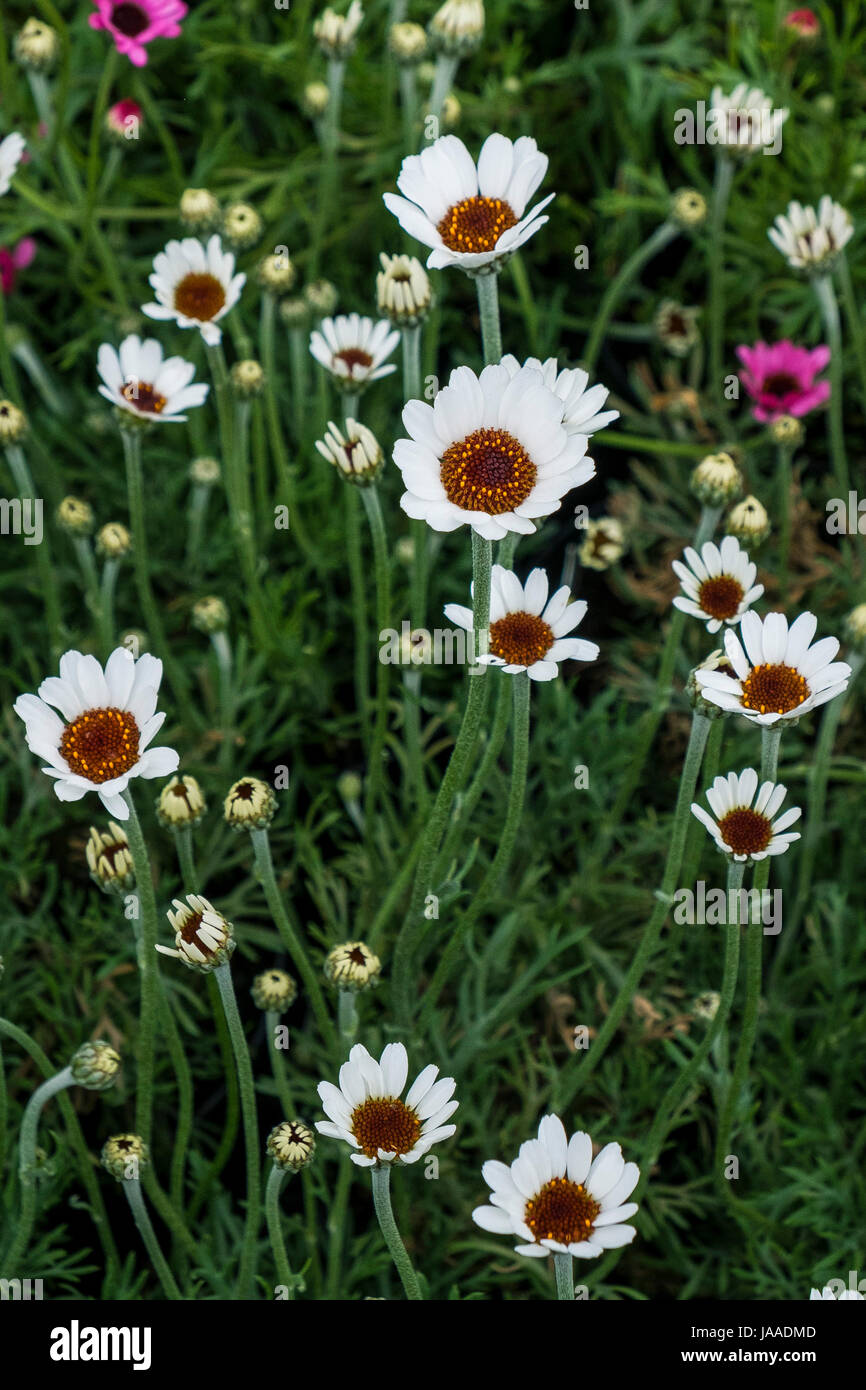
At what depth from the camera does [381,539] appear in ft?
4.34

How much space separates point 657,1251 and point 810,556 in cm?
91

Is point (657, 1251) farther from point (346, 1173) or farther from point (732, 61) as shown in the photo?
point (732, 61)

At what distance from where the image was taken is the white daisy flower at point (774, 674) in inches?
42.5

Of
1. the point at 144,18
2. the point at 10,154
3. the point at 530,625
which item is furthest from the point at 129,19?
the point at 530,625

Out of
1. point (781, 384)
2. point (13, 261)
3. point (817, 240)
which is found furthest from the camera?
point (13, 261)

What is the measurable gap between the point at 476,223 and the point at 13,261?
41.3 inches

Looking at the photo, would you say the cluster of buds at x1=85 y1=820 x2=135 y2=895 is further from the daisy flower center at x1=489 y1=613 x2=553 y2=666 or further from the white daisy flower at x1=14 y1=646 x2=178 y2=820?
the daisy flower center at x1=489 y1=613 x2=553 y2=666

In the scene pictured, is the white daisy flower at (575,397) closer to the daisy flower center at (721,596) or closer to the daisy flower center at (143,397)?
the daisy flower center at (721,596)

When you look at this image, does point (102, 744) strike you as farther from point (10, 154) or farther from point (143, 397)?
point (10, 154)

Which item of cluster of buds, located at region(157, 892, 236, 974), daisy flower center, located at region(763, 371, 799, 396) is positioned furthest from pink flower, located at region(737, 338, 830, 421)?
cluster of buds, located at region(157, 892, 236, 974)

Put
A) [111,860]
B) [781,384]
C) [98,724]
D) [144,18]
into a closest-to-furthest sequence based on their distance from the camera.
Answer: [98,724], [111,860], [144,18], [781,384]

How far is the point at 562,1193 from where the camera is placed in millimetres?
1040

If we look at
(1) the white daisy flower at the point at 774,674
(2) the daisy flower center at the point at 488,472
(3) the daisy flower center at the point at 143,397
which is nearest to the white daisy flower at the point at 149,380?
(3) the daisy flower center at the point at 143,397

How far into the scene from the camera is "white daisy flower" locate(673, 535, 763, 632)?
4.00ft
